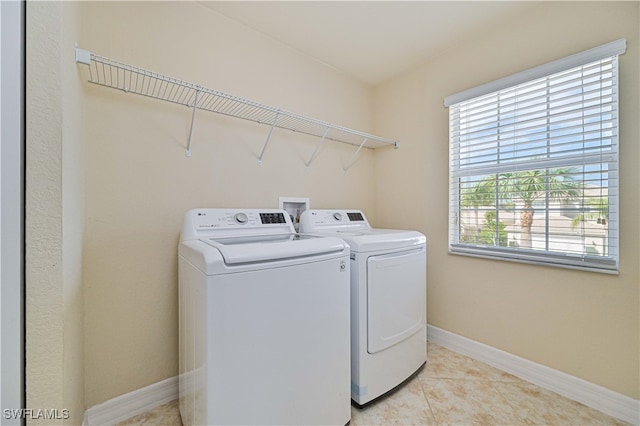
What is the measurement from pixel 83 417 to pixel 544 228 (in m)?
2.65

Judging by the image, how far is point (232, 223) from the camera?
1496mm

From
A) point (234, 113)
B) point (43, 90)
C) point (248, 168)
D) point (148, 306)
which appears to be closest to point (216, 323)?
point (148, 306)

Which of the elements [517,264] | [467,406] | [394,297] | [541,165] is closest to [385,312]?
[394,297]

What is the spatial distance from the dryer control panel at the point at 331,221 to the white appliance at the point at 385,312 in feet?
1.33

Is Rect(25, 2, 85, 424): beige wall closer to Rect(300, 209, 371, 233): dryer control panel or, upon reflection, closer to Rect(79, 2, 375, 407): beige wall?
Rect(79, 2, 375, 407): beige wall

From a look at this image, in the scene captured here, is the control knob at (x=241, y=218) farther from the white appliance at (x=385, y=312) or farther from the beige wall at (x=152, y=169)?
the white appliance at (x=385, y=312)

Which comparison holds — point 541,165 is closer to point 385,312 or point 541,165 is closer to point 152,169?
point 385,312

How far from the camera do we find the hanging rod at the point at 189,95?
3.84ft

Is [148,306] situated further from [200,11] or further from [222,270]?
[200,11]

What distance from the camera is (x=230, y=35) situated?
67.1 inches

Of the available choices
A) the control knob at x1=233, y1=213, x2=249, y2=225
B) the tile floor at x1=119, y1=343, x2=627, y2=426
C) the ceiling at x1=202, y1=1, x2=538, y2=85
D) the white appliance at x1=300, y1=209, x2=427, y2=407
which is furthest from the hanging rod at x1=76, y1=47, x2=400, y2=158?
the tile floor at x1=119, y1=343, x2=627, y2=426

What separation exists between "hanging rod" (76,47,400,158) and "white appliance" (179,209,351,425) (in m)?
0.71

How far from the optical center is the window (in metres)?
1.39

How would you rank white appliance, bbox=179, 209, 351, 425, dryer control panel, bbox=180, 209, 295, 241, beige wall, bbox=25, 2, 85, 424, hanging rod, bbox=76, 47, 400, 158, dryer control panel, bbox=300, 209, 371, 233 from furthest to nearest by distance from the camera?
1. dryer control panel, bbox=300, 209, 371, 233
2. dryer control panel, bbox=180, 209, 295, 241
3. hanging rod, bbox=76, 47, 400, 158
4. white appliance, bbox=179, 209, 351, 425
5. beige wall, bbox=25, 2, 85, 424
